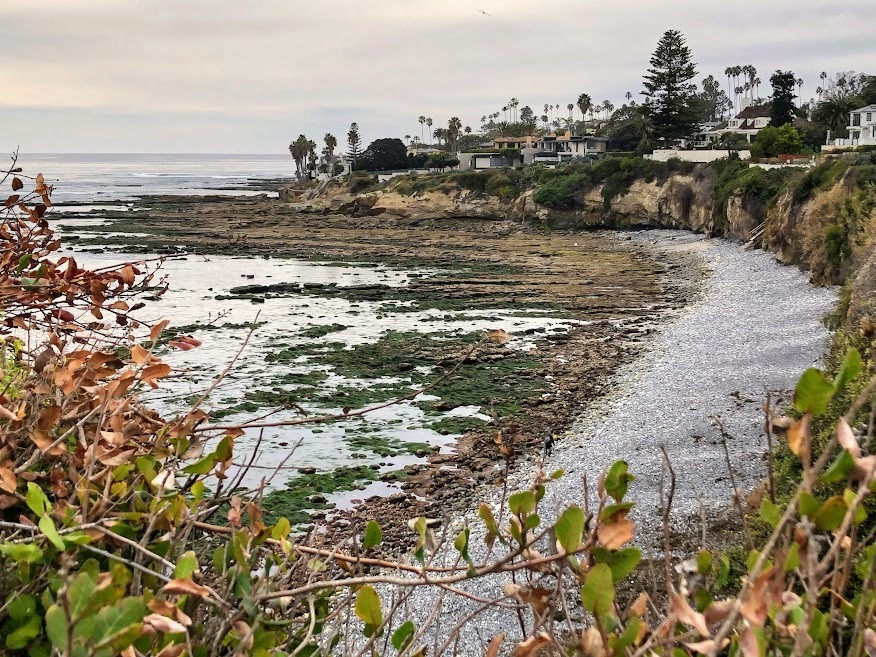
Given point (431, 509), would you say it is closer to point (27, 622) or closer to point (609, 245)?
point (27, 622)

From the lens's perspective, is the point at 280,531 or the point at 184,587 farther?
the point at 280,531

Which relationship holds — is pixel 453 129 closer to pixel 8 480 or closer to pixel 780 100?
pixel 780 100

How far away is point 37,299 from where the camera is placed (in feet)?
11.0

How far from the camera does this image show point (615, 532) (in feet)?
5.87

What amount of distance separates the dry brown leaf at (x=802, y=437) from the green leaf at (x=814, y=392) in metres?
0.02

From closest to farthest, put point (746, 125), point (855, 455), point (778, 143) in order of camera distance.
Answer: point (855, 455)
point (778, 143)
point (746, 125)

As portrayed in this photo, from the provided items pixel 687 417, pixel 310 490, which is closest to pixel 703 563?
pixel 310 490

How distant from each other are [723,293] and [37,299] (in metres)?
33.0

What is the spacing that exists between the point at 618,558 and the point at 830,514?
479 mm

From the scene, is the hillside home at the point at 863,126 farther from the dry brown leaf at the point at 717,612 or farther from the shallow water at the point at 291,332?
the dry brown leaf at the point at 717,612

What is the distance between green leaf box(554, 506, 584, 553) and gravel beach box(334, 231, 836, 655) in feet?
10.3

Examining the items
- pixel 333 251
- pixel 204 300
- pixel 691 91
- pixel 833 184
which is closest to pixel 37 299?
pixel 204 300

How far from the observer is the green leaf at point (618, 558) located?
1.80m

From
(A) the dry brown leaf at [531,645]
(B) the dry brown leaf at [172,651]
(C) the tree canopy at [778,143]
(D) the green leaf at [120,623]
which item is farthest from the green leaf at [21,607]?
(C) the tree canopy at [778,143]
